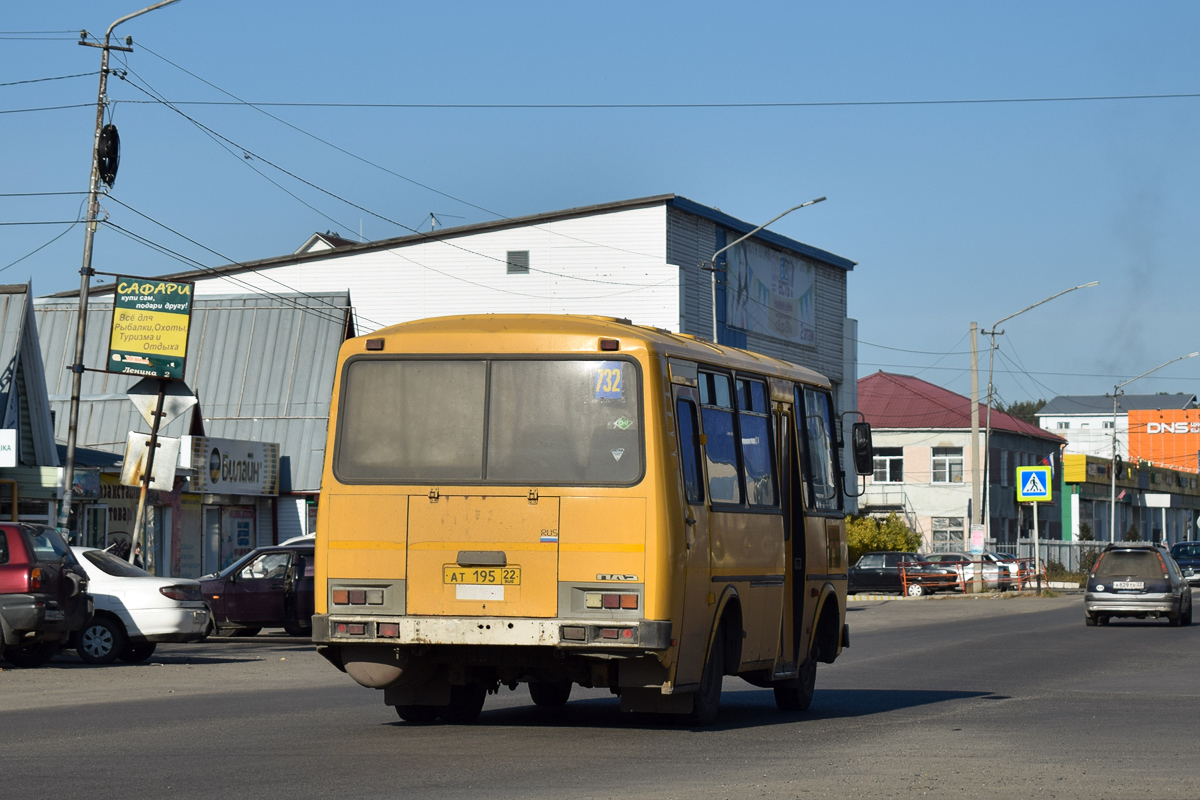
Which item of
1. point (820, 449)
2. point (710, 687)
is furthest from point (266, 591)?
point (710, 687)

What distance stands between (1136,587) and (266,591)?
17.4 m

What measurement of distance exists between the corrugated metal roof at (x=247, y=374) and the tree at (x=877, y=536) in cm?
2539

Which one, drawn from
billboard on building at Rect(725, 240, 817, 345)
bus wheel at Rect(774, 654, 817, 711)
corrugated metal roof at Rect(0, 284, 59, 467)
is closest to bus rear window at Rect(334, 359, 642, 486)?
bus wheel at Rect(774, 654, 817, 711)

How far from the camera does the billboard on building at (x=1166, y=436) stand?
140m

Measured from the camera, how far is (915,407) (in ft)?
277

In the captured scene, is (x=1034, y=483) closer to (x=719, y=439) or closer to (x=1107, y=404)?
(x=719, y=439)

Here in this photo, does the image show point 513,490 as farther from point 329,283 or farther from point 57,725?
point 329,283

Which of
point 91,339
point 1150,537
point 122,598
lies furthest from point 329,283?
point 1150,537

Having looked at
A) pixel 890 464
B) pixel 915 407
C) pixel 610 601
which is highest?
pixel 915 407

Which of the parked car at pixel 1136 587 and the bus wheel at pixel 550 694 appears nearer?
the bus wheel at pixel 550 694

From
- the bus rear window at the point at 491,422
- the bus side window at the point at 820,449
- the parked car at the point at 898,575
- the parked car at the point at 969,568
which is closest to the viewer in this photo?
the bus rear window at the point at 491,422

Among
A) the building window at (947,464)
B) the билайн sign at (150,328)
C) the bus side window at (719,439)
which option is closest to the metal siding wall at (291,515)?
the билайн sign at (150,328)

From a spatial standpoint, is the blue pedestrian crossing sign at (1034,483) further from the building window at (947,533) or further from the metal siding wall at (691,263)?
the building window at (947,533)

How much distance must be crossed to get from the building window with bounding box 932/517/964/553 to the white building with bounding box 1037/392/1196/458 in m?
82.3
